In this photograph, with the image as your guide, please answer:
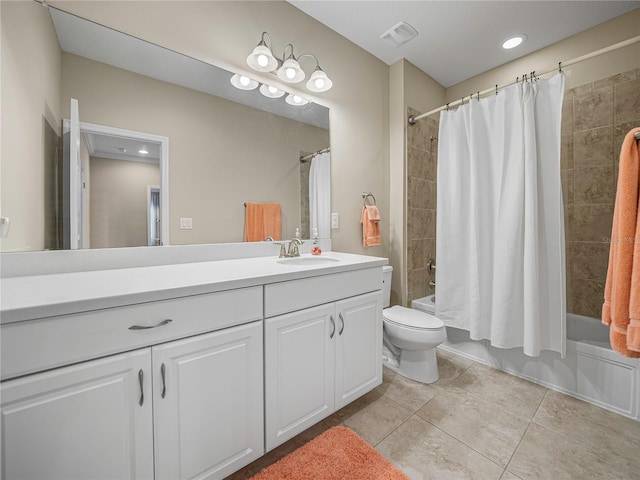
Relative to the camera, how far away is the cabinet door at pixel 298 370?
1.12 meters

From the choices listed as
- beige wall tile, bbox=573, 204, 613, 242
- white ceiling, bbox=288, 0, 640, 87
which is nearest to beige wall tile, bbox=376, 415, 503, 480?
beige wall tile, bbox=573, 204, 613, 242

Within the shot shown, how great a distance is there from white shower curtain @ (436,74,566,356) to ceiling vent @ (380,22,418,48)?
0.66 m

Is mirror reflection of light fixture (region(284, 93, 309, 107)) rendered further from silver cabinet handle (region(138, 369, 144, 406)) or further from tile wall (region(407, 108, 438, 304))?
silver cabinet handle (region(138, 369, 144, 406))

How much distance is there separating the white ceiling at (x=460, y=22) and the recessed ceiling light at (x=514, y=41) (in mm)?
39

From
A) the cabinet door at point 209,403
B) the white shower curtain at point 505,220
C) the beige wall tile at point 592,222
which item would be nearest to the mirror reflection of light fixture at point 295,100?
the white shower curtain at point 505,220

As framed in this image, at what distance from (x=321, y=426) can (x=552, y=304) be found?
1.59 metres

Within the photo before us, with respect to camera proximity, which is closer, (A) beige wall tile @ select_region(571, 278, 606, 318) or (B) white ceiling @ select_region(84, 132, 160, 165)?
(B) white ceiling @ select_region(84, 132, 160, 165)

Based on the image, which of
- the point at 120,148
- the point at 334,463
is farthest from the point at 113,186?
the point at 334,463

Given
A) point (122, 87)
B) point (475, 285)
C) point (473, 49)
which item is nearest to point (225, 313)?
point (122, 87)

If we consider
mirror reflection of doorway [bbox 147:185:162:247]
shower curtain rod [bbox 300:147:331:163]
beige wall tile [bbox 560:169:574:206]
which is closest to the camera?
mirror reflection of doorway [bbox 147:185:162:247]

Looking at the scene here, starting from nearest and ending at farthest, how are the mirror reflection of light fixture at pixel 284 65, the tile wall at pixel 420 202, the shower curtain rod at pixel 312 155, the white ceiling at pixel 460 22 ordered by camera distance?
the mirror reflection of light fixture at pixel 284 65 → the white ceiling at pixel 460 22 → the shower curtain rod at pixel 312 155 → the tile wall at pixel 420 202

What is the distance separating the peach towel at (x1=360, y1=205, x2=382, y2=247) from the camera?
2.22 meters

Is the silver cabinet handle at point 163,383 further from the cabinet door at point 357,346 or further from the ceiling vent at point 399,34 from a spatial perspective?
the ceiling vent at point 399,34

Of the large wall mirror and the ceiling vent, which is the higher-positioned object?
the ceiling vent
